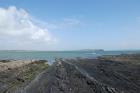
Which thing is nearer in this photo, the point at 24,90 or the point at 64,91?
the point at 64,91

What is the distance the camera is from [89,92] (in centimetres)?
2527

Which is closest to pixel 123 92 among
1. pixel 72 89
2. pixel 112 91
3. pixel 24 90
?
pixel 112 91

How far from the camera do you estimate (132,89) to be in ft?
88.4

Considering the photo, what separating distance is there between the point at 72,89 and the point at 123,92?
537cm

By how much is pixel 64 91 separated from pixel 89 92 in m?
2.61

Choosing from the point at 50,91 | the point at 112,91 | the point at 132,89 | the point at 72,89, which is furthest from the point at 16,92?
the point at 132,89

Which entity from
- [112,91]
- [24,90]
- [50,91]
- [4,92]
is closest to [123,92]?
[112,91]

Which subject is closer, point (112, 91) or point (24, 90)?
point (112, 91)

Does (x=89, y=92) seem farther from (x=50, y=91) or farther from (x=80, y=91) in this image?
(x=50, y=91)

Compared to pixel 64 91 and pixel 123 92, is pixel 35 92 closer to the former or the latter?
pixel 64 91

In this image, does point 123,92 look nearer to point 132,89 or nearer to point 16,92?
point 132,89

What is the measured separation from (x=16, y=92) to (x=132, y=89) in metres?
12.4

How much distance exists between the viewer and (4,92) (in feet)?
89.3

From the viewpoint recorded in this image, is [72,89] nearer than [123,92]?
No
